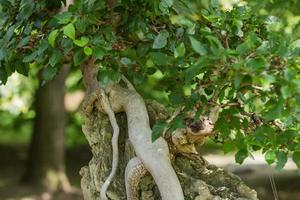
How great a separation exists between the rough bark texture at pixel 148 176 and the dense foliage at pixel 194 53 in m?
0.16

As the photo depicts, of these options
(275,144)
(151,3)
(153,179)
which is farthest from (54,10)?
(275,144)

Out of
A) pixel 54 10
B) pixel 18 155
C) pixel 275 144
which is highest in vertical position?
pixel 18 155

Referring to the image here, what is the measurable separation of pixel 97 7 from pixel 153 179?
78 centimetres

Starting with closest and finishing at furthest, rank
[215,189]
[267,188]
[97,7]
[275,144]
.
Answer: [275,144], [97,7], [215,189], [267,188]

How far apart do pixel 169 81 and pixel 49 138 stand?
16.4 feet

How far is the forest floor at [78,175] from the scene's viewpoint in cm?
712

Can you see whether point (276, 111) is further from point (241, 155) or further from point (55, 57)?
point (55, 57)

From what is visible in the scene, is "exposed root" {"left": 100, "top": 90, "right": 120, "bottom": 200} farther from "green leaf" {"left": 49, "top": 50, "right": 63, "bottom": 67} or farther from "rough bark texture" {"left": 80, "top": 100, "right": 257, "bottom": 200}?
"green leaf" {"left": 49, "top": 50, "right": 63, "bottom": 67}

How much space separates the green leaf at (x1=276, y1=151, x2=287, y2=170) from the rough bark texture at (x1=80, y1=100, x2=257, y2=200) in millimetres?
573

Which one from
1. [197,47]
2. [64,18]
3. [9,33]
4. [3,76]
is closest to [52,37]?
[64,18]

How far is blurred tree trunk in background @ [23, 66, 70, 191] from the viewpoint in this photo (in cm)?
713

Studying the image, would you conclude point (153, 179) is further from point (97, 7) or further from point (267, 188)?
point (267, 188)

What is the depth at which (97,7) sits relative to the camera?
2.10m

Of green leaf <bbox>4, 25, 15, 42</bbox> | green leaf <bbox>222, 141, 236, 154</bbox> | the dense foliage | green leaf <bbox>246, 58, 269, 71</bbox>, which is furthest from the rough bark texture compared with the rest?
green leaf <bbox>246, 58, 269, 71</bbox>
